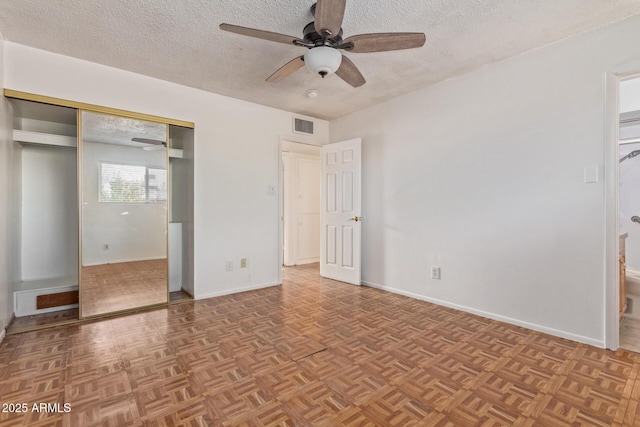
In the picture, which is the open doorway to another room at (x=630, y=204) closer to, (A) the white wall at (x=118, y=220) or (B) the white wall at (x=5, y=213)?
(A) the white wall at (x=118, y=220)

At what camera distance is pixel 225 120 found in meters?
3.83

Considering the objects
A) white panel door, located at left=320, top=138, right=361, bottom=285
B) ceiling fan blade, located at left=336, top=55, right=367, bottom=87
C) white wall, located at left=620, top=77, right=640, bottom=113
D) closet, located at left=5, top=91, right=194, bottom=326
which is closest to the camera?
ceiling fan blade, located at left=336, top=55, right=367, bottom=87

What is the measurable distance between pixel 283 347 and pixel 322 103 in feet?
10.1

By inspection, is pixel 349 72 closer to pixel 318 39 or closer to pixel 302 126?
pixel 318 39

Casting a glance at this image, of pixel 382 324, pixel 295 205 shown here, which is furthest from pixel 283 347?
pixel 295 205

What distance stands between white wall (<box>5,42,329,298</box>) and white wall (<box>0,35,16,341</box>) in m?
0.32

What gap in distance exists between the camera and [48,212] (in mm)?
3621

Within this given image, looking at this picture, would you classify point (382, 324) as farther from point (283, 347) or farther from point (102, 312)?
point (102, 312)

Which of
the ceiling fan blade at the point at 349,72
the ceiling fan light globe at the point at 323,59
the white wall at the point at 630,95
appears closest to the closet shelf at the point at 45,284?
the ceiling fan light globe at the point at 323,59

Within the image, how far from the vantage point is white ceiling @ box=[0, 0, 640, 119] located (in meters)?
2.08

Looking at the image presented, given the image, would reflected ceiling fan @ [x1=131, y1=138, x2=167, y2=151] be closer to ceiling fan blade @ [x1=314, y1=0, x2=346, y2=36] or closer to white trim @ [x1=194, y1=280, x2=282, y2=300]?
white trim @ [x1=194, y1=280, x2=282, y2=300]

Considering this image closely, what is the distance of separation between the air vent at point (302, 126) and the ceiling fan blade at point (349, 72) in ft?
6.51

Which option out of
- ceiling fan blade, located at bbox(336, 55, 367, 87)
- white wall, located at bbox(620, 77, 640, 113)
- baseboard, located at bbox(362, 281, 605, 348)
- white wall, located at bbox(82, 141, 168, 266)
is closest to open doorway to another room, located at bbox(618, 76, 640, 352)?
white wall, located at bbox(620, 77, 640, 113)

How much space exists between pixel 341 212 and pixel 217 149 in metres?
1.93
